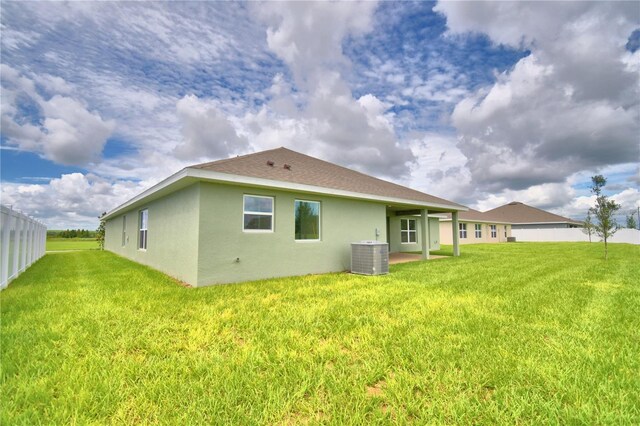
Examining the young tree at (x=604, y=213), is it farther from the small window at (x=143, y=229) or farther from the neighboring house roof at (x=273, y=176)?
the small window at (x=143, y=229)

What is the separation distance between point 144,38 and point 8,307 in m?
7.95

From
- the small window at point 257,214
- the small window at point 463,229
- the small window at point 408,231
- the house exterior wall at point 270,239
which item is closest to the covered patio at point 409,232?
the small window at point 408,231

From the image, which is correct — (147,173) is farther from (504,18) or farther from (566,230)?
(566,230)

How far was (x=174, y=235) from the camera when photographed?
913cm

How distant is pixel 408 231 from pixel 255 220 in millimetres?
13787

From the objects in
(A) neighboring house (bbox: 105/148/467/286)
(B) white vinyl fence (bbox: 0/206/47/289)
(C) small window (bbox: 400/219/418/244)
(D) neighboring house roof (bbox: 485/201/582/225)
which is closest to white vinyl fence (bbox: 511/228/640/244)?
(D) neighboring house roof (bbox: 485/201/582/225)

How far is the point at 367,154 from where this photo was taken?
25172mm

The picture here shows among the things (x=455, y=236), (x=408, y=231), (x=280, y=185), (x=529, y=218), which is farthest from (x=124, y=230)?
(x=529, y=218)

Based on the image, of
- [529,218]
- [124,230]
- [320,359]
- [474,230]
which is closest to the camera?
[320,359]

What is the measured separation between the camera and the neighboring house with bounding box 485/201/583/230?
43188 mm

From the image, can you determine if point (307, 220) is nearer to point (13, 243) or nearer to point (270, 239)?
point (270, 239)

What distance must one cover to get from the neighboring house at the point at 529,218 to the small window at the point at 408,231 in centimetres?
2973

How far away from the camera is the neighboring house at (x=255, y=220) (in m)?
7.70

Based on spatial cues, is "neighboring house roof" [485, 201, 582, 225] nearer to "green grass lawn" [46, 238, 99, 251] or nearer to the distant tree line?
"green grass lawn" [46, 238, 99, 251]
